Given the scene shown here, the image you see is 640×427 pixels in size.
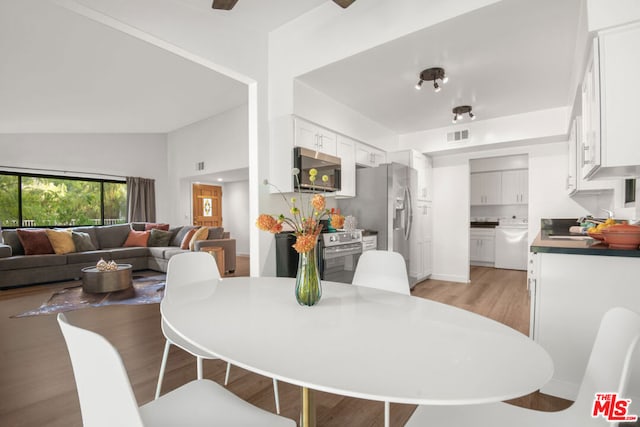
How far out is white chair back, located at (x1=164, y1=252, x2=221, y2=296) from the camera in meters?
1.82

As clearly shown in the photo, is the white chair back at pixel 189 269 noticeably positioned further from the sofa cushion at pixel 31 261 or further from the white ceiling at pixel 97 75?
the sofa cushion at pixel 31 261

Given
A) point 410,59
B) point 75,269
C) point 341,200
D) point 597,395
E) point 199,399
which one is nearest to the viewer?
point 597,395

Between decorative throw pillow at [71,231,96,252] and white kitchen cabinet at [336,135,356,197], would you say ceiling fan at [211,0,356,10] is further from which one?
decorative throw pillow at [71,231,96,252]

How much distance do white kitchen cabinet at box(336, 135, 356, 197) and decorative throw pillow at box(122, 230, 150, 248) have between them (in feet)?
13.8

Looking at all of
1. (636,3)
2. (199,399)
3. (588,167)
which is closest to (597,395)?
(199,399)

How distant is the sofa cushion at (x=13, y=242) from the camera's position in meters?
4.77

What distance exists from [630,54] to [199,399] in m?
2.54

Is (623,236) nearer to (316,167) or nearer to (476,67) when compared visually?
(476,67)

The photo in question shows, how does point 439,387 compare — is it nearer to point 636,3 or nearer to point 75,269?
point 636,3

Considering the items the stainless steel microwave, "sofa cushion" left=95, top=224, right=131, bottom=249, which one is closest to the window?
"sofa cushion" left=95, top=224, right=131, bottom=249

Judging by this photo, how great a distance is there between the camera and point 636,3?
1587 mm

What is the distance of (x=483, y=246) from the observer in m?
6.48

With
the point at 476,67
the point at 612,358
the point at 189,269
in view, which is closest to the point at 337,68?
the point at 476,67

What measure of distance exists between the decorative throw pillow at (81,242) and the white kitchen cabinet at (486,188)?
7.55m
